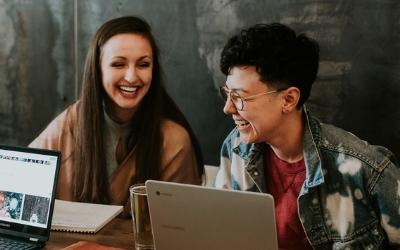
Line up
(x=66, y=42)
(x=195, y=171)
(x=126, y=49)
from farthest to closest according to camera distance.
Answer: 1. (x=66, y=42)
2. (x=195, y=171)
3. (x=126, y=49)

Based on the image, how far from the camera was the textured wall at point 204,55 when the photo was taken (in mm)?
1930

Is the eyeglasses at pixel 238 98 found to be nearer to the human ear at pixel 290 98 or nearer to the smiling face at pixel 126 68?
the human ear at pixel 290 98

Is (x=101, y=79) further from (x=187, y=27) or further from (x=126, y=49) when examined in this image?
(x=187, y=27)

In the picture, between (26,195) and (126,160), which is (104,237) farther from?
(126,160)

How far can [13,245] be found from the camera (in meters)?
1.43

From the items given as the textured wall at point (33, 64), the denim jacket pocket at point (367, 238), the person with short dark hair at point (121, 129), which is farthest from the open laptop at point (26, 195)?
the textured wall at point (33, 64)

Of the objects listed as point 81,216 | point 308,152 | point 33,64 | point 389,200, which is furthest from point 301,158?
point 33,64

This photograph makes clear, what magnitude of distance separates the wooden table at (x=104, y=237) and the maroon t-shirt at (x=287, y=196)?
45cm

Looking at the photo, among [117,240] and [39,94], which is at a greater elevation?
[39,94]

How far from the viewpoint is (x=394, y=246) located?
1497mm

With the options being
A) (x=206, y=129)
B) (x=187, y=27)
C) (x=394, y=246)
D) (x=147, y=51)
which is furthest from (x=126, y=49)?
(x=394, y=246)

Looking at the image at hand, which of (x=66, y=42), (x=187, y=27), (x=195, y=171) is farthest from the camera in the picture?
(x=66, y=42)

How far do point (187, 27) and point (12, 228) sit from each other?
1149 mm

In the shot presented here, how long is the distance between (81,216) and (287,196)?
0.62m
